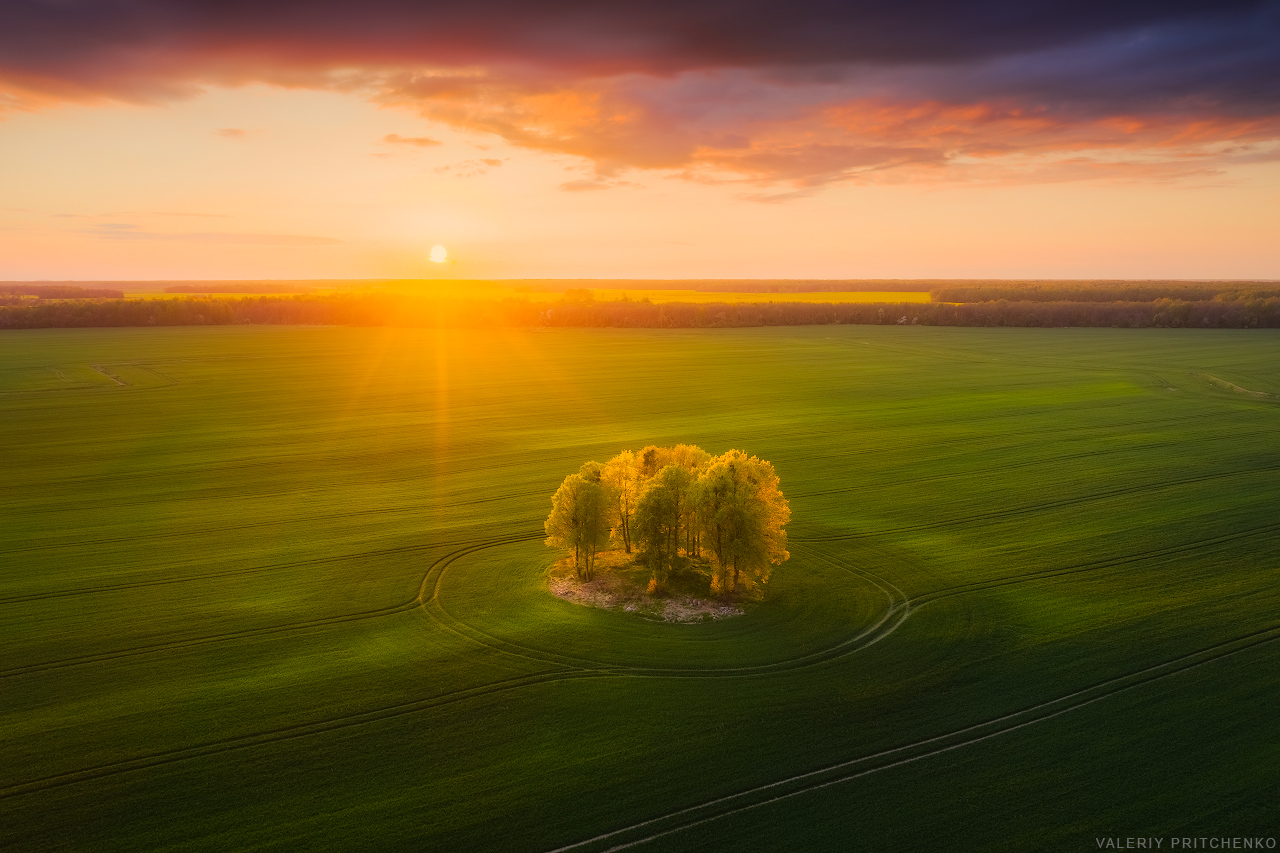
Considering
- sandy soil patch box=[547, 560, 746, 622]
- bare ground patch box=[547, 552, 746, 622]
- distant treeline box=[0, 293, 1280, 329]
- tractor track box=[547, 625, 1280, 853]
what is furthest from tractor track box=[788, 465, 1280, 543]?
distant treeline box=[0, 293, 1280, 329]

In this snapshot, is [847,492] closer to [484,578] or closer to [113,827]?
[484,578]

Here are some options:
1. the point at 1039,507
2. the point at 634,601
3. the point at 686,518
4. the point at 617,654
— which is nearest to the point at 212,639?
the point at 617,654

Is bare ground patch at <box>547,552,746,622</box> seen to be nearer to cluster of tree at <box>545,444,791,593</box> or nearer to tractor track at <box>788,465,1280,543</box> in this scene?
cluster of tree at <box>545,444,791,593</box>

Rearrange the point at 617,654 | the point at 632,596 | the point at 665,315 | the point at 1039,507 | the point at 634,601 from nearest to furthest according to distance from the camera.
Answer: the point at 617,654
the point at 634,601
the point at 632,596
the point at 1039,507
the point at 665,315

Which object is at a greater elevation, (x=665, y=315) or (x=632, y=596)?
(x=665, y=315)

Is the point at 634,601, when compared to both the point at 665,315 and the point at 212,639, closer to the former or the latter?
the point at 212,639

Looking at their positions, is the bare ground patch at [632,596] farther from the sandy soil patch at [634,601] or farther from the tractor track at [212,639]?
the tractor track at [212,639]
